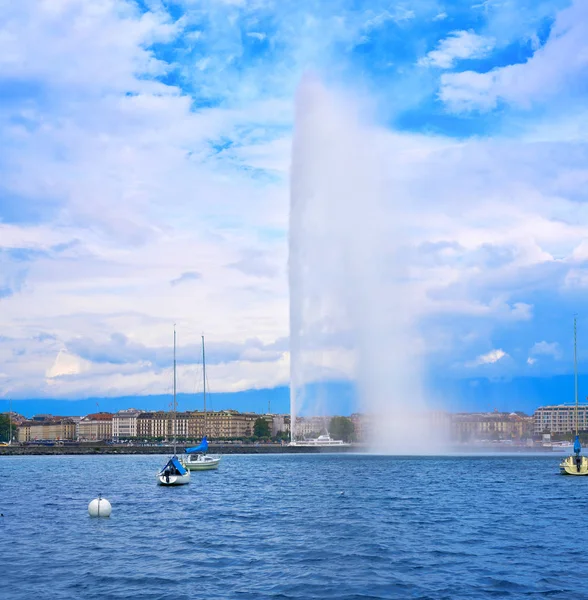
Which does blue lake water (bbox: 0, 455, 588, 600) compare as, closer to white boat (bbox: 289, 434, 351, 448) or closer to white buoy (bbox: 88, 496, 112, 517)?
white buoy (bbox: 88, 496, 112, 517)

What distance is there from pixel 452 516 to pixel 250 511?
32.1 feet

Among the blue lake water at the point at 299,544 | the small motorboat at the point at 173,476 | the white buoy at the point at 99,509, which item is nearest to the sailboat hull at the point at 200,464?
the small motorboat at the point at 173,476

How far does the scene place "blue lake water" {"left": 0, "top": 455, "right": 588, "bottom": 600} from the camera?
20812mm

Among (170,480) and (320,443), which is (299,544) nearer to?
(170,480)

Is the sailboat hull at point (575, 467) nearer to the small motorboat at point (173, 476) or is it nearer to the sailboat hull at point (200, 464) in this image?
the small motorboat at point (173, 476)

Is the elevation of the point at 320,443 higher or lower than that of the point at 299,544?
lower

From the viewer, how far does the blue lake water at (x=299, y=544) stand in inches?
819

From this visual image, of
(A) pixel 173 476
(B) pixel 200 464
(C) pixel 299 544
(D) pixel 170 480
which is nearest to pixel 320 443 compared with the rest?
(B) pixel 200 464

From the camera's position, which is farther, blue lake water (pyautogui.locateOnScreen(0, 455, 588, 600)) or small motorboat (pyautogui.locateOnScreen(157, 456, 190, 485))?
small motorboat (pyautogui.locateOnScreen(157, 456, 190, 485))

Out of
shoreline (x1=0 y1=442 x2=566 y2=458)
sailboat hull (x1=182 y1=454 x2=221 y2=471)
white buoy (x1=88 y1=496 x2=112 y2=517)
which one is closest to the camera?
white buoy (x1=88 y1=496 x2=112 y2=517)

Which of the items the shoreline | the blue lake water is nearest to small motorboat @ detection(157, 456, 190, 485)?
the blue lake water

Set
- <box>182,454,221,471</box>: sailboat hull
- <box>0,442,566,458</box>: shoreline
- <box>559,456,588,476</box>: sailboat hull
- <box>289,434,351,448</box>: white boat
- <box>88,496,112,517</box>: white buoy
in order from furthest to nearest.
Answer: <box>289,434,351,448</box>: white boat, <box>0,442,566,458</box>: shoreline, <box>182,454,221,471</box>: sailboat hull, <box>559,456,588,476</box>: sailboat hull, <box>88,496,112,517</box>: white buoy

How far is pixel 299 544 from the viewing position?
1083 inches

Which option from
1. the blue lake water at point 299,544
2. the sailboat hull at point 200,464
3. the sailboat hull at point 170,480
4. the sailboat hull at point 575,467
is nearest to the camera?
the blue lake water at point 299,544
